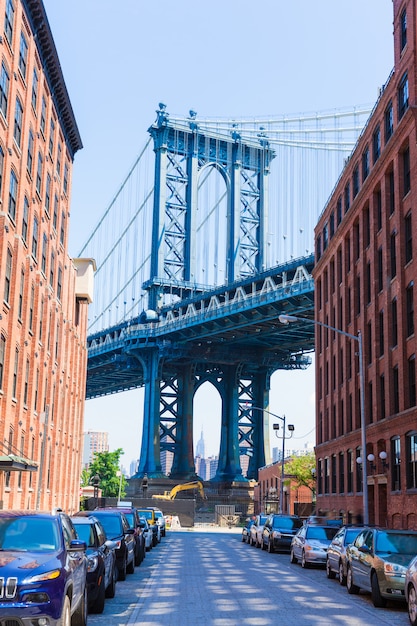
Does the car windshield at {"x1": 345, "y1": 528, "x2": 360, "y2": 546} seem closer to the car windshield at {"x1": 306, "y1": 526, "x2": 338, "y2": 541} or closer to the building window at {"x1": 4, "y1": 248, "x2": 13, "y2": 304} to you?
the car windshield at {"x1": 306, "y1": 526, "x2": 338, "y2": 541}

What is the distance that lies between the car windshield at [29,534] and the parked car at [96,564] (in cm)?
278

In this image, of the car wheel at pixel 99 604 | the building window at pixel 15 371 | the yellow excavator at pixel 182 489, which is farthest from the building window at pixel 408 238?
the yellow excavator at pixel 182 489

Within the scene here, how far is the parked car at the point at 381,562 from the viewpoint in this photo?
17203 mm

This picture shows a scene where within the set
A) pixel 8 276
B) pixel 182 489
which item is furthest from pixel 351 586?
pixel 182 489

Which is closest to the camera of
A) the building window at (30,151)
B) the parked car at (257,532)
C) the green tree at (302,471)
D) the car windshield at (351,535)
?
the car windshield at (351,535)

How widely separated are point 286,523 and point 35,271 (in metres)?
16.1

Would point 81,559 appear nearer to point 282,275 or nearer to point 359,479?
point 359,479

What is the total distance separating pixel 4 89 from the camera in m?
35.1

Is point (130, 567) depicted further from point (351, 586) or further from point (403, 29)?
point (403, 29)

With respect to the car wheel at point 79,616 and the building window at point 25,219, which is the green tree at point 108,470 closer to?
the building window at point 25,219

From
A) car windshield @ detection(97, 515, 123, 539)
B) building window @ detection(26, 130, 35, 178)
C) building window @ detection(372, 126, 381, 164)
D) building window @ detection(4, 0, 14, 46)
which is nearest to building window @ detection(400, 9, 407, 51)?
building window @ detection(372, 126, 381, 164)

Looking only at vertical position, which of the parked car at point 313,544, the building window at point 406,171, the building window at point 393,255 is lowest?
the parked car at point 313,544

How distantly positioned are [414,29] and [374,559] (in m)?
28.3

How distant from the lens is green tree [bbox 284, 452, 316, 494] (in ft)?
260
